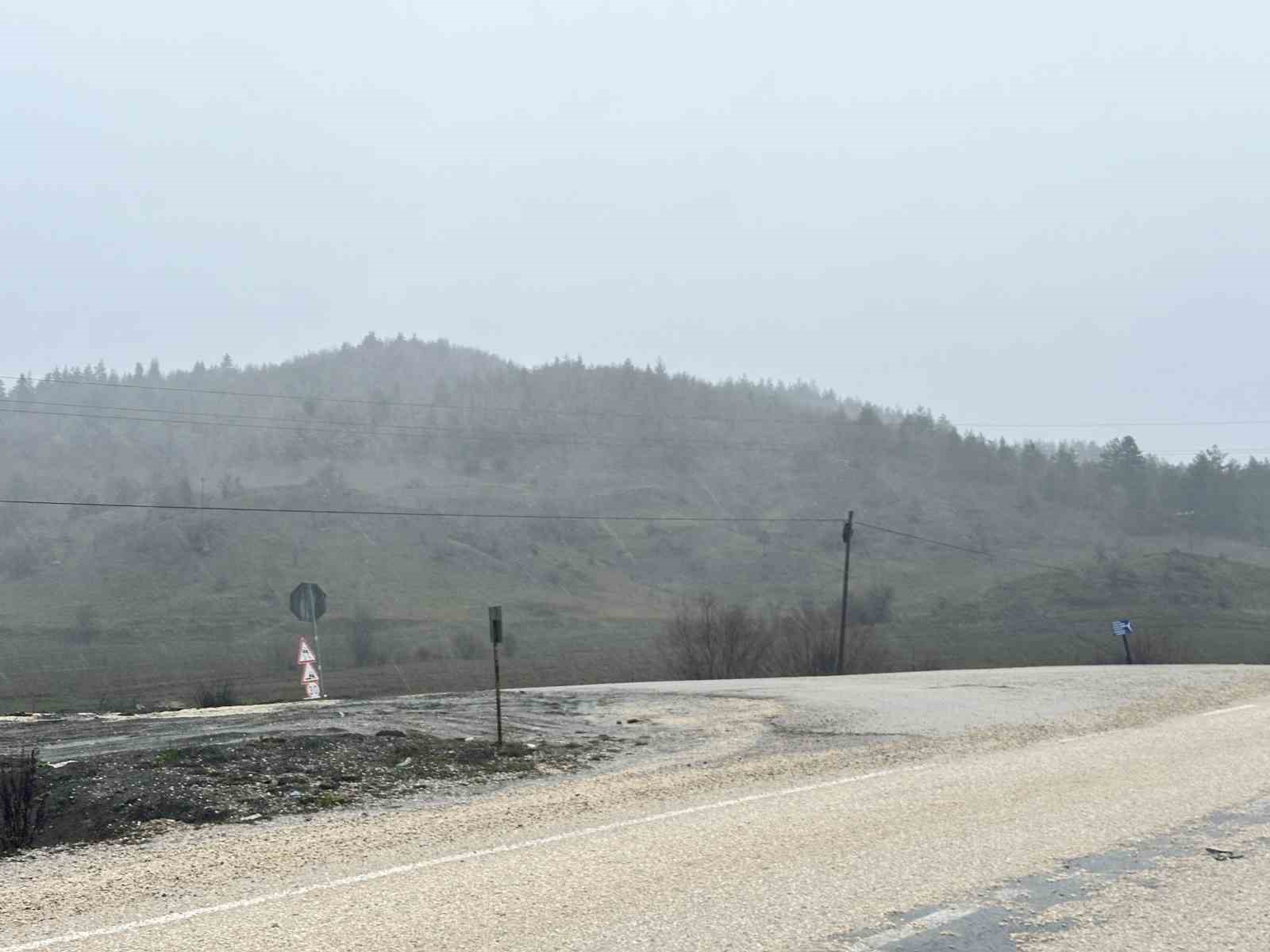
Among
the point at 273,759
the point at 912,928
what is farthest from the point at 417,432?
the point at 912,928

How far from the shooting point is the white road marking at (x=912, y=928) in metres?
6.09

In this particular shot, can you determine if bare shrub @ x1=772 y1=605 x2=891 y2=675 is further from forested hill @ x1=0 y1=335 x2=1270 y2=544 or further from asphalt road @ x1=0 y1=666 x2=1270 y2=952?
forested hill @ x1=0 y1=335 x2=1270 y2=544

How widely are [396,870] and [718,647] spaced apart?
44.8 metres

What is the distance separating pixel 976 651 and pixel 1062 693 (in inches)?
1775

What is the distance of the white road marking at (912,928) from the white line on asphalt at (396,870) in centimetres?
327

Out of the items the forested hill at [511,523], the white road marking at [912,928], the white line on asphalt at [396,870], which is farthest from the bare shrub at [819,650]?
the white road marking at [912,928]

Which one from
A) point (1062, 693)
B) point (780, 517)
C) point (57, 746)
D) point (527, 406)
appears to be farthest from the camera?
point (527, 406)

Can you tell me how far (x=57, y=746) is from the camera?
15.7 m

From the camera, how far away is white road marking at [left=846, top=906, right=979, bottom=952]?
609 centimetres

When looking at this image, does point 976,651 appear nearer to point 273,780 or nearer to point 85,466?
point 273,780

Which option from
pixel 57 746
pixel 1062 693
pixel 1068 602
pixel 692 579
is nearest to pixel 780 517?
pixel 692 579

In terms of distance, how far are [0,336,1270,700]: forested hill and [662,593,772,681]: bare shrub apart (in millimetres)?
2969

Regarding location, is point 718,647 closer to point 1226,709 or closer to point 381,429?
point 1226,709

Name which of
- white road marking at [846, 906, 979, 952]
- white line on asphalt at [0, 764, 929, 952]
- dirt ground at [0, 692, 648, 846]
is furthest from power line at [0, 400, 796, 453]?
white road marking at [846, 906, 979, 952]
